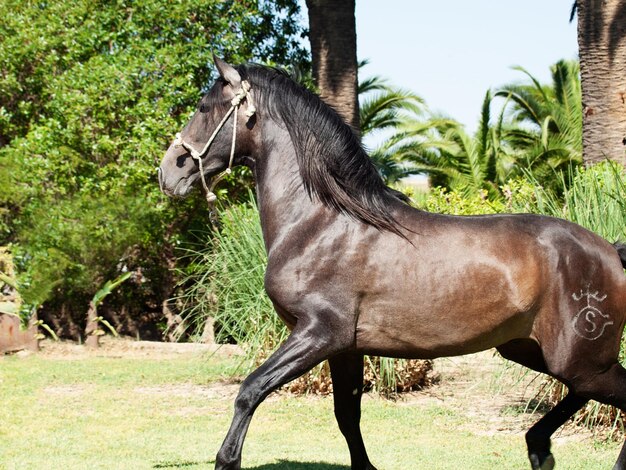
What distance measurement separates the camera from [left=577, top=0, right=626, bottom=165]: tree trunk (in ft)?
31.4

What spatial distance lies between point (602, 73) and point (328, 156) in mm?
6135

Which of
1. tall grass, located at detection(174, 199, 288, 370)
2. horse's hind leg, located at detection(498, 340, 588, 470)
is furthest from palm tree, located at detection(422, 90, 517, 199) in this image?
horse's hind leg, located at detection(498, 340, 588, 470)

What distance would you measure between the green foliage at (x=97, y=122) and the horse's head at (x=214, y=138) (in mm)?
6973

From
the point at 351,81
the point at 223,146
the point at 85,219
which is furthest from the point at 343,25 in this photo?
the point at 223,146

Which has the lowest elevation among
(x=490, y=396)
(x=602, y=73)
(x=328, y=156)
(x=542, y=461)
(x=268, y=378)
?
(x=490, y=396)

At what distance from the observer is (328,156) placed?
466 cm

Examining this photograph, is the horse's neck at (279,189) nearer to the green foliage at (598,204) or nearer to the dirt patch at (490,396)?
the green foliage at (598,204)

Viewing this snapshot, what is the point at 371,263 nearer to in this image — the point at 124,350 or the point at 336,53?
the point at 336,53

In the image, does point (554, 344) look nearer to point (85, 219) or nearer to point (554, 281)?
point (554, 281)

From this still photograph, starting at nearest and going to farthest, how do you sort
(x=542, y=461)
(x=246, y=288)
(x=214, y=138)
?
(x=214, y=138)
(x=542, y=461)
(x=246, y=288)

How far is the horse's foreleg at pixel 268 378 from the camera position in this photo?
4352 mm

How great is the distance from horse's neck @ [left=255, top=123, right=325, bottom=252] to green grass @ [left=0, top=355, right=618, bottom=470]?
1.87m

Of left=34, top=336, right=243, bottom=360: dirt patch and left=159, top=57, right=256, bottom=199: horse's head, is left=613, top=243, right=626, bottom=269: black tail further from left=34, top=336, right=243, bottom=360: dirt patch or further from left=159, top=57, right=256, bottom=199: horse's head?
left=34, top=336, right=243, bottom=360: dirt patch

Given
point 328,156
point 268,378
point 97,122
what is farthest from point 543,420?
point 97,122
